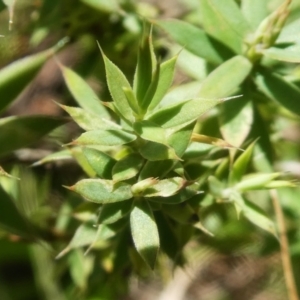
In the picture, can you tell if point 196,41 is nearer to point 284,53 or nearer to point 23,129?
point 284,53

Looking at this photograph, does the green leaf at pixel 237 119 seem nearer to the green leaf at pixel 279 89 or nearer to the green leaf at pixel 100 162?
the green leaf at pixel 279 89

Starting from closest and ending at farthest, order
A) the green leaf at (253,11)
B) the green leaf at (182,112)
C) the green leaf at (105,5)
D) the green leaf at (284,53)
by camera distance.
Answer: the green leaf at (182,112)
the green leaf at (284,53)
the green leaf at (253,11)
the green leaf at (105,5)

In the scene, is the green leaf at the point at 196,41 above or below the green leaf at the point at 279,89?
above

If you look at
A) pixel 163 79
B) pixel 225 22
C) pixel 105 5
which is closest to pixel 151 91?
pixel 163 79

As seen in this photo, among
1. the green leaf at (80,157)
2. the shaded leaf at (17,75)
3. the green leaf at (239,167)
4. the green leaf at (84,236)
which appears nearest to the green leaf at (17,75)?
the shaded leaf at (17,75)

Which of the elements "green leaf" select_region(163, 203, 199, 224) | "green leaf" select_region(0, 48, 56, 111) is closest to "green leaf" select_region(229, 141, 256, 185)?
"green leaf" select_region(163, 203, 199, 224)

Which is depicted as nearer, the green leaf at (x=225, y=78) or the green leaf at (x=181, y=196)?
the green leaf at (x=181, y=196)
